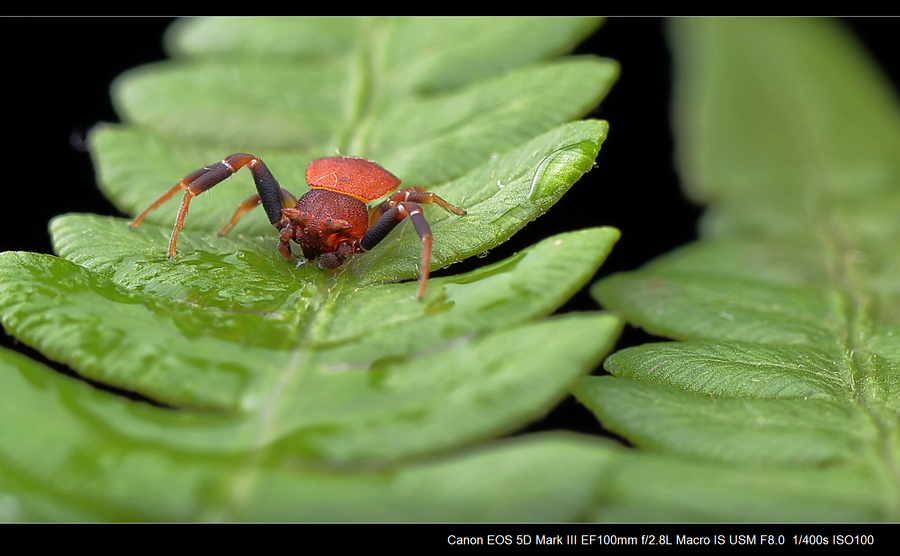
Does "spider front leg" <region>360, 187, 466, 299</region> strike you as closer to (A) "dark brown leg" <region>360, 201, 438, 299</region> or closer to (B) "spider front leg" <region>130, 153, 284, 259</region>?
(A) "dark brown leg" <region>360, 201, 438, 299</region>

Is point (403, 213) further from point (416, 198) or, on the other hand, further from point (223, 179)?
point (223, 179)

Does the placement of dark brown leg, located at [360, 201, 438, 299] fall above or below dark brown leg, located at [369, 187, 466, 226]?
below

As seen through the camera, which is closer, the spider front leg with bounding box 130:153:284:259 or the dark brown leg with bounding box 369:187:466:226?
the dark brown leg with bounding box 369:187:466:226

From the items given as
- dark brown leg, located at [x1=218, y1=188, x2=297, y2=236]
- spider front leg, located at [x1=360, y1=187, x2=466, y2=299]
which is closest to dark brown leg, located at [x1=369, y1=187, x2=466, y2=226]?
spider front leg, located at [x1=360, y1=187, x2=466, y2=299]

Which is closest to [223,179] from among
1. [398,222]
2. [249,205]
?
[249,205]

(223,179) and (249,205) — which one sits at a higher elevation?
(223,179)

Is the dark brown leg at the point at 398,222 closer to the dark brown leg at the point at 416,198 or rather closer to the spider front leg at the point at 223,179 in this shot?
the dark brown leg at the point at 416,198
